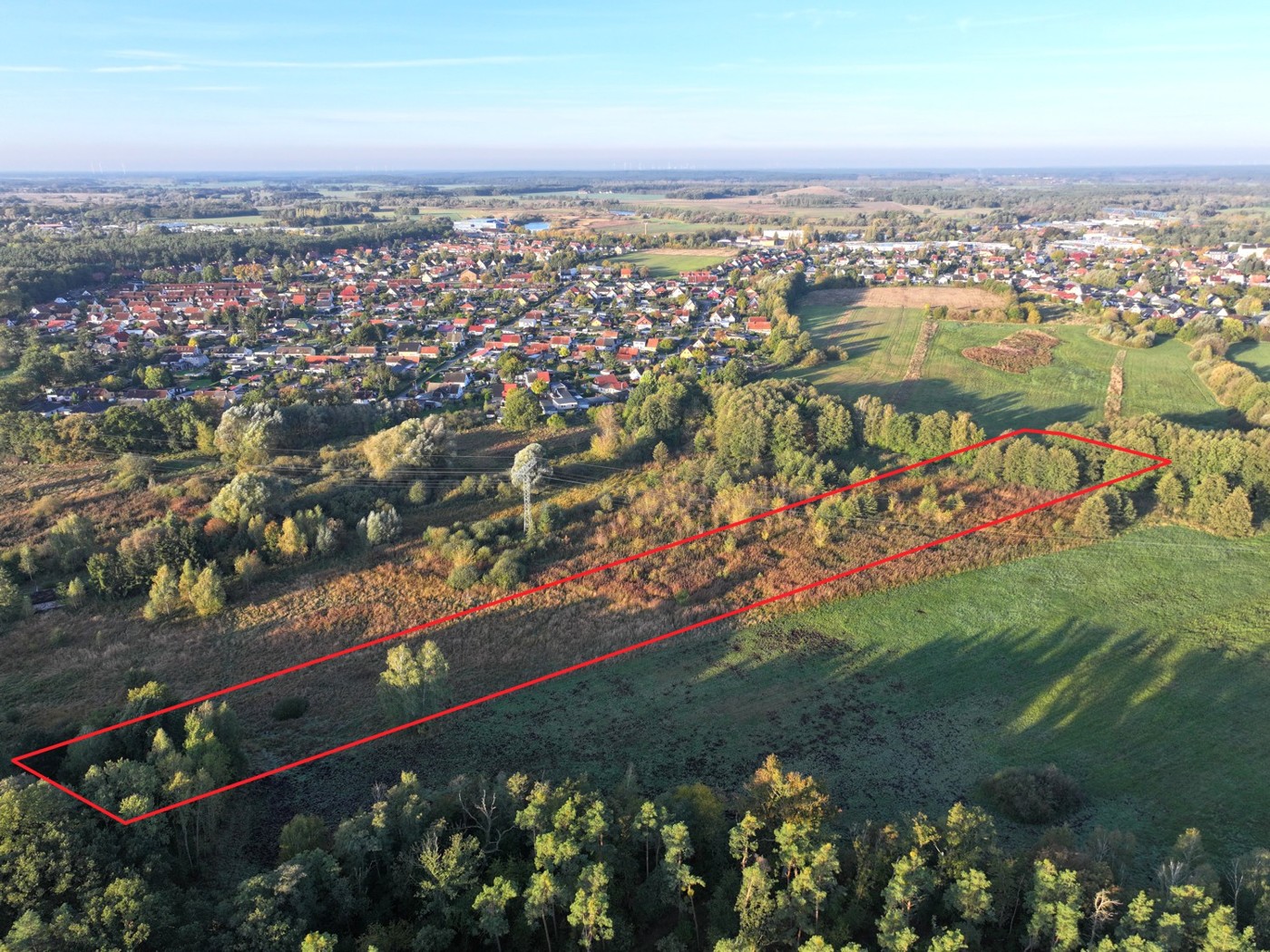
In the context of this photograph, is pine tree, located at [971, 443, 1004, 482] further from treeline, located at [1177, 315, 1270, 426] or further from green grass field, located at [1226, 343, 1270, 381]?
green grass field, located at [1226, 343, 1270, 381]

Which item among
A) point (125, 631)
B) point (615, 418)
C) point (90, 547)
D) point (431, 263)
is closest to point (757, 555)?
point (615, 418)

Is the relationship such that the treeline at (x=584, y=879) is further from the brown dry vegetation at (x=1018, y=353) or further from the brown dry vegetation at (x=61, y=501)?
the brown dry vegetation at (x=1018, y=353)

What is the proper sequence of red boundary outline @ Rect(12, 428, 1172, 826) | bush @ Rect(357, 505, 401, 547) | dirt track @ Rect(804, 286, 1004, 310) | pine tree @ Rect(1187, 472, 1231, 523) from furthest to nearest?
dirt track @ Rect(804, 286, 1004, 310)
pine tree @ Rect(1187, 472, 1231, 523)
bush @ Rect(357, 505, 401, 547)
red boundary outline @ Rect(12, 428, 1172, 826)

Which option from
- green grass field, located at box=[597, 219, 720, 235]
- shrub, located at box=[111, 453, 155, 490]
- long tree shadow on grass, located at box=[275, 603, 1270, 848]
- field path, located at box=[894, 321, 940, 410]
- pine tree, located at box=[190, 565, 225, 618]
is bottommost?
long tree shadow on grass, located at box=[275, 603, 1270, 848]

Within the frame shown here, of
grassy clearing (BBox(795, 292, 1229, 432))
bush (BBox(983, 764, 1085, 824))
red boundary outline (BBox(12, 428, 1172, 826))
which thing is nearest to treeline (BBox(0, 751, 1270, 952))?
red boundary outline (BBox(12, 428, 1172, 826))

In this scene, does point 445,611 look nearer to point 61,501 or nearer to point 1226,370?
point 61,501

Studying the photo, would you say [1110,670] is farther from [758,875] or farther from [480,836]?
[480,836]


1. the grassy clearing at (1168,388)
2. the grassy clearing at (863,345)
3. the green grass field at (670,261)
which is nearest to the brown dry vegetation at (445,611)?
the grassy clearing at (1168,388)
